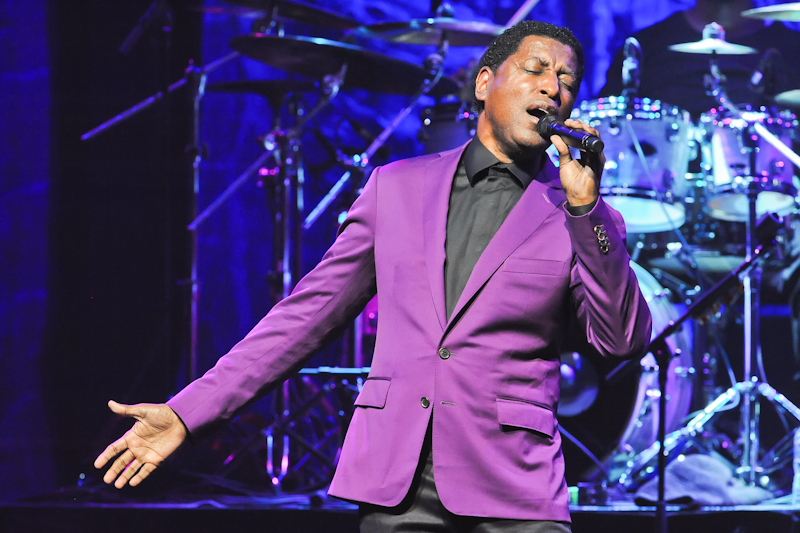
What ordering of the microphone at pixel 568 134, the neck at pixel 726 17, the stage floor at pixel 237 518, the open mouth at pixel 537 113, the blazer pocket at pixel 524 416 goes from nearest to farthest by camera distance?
1. the microphone at pixel 568 134
2. the blazer pocket at pixel 524 416
3. the open mouth at pixel 537 113
4. the stage floor at pixel 237 518
5. the neck at pixel 726 17

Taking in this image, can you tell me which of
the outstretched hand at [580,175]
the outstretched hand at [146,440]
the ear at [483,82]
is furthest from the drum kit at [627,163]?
the outstretched hand at [580,175]

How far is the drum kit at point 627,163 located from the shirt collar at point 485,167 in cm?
255

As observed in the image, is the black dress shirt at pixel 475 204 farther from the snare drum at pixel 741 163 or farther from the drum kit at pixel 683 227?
the snare drum at pixel 741 163

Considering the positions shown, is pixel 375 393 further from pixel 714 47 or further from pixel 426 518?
pixel 714 47

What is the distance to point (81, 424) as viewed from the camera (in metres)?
4.35

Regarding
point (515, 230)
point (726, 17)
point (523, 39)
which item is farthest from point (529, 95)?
point (726, 17)

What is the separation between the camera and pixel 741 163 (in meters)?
4.66

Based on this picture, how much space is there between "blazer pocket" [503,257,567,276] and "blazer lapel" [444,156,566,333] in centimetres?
2

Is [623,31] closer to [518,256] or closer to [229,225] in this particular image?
[229,225]

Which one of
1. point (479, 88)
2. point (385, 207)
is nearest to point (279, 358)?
point (385, 207)

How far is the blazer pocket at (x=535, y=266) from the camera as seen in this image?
5.58 feet

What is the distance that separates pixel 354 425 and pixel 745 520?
271 cm

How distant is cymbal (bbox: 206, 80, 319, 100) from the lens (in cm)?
466

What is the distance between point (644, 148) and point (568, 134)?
331cm
